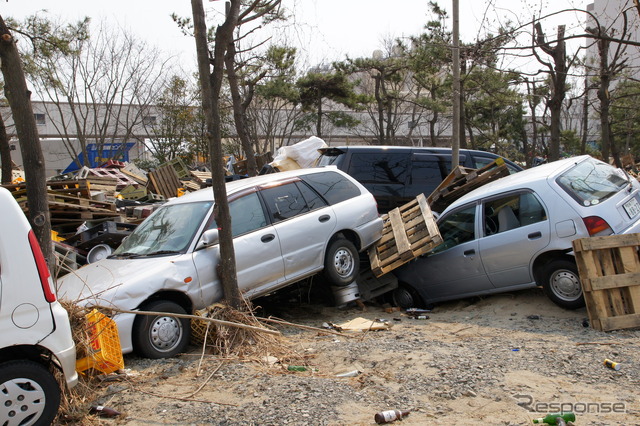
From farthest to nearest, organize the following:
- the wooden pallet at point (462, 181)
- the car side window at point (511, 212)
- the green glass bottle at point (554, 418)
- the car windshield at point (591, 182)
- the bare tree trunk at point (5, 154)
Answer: the bare tree trunk at point (5, 154) < the wooden pallet at point (462, 181) < the car side window at point (511, 212) < the car windshield at point (591, 182) < the green glass bottle at point (554, 418)

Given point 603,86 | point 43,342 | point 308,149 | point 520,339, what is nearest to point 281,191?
point 520,339

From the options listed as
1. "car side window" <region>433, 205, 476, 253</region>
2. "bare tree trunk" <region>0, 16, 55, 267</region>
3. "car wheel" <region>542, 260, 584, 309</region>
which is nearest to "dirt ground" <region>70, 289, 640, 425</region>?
"car wheel" <region>542, 260, 584, 309</region>

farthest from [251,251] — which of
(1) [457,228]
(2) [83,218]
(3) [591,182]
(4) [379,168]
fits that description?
(4) [379,168]

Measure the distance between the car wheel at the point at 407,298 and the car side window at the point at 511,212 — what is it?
1.58 m

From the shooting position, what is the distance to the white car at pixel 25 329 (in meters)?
3.70

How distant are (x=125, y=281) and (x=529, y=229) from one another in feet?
15.6

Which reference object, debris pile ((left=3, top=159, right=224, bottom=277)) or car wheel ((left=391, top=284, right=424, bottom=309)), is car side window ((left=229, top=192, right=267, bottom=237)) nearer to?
debris pile ((left=3, top=159, right=224, bottom=277))

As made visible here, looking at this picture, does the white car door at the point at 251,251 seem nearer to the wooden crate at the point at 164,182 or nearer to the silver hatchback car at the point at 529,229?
the silver hatchback car at the point at 529,229

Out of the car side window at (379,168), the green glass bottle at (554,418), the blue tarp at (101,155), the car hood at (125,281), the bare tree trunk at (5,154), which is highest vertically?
the blue tarp at (101,155)

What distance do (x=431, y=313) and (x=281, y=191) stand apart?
279 cm

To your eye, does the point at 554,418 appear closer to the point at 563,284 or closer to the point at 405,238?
the point at 563,284

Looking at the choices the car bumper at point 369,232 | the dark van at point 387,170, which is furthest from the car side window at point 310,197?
the dark van at point 387,170

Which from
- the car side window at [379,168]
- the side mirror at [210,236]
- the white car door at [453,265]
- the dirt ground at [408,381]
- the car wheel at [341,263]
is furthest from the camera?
the car side window at [379,168]

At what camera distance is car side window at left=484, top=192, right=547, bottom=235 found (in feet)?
22.7
